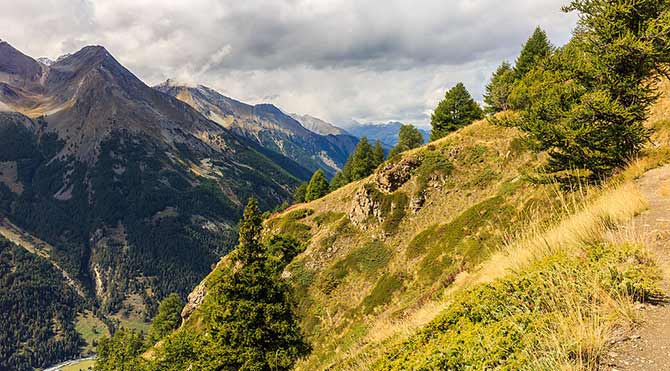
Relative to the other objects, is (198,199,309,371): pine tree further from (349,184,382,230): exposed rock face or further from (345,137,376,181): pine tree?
Result: (345,137,376,181): pine tree

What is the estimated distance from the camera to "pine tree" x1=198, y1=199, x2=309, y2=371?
18766 millimetres

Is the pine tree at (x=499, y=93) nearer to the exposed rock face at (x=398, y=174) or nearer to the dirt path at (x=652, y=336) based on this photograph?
the exposed rock face at (x=398, y=174)

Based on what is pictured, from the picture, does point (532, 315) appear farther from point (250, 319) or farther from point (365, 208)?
point (365, 208)

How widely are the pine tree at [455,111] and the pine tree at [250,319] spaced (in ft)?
162

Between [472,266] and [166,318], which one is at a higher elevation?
[472,266]

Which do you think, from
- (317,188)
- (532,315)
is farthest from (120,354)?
(532,315)

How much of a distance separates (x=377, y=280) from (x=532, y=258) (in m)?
30.9

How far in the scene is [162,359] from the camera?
44.1m

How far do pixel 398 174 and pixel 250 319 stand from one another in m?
31.1

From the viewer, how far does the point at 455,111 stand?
63.2 meters

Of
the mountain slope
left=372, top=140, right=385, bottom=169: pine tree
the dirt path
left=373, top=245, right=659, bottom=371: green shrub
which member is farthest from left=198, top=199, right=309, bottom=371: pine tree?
left=372, top=140, right=385, bottom=169: pine tree

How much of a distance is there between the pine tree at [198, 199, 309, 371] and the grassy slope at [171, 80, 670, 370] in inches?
78.7

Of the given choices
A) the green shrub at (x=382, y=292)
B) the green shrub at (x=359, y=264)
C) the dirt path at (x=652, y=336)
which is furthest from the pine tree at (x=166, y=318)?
the dirt path at (x=652, y=336)

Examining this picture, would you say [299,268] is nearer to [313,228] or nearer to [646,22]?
[313,228]
